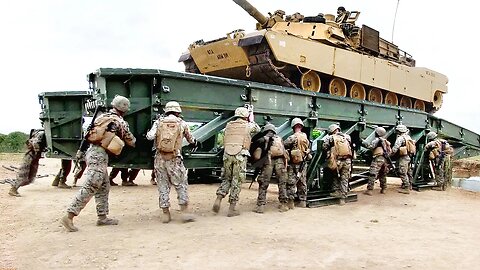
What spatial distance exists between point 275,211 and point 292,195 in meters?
0.43

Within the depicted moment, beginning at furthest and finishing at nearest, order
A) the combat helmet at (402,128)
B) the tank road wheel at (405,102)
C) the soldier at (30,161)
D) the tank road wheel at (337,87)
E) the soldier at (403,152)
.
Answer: the tank road wheel at (405,102) → the tank road wheel at (337,87) → the combat helmet at (402,128) → the soldier at (403,152) → the soldier at (30,161)

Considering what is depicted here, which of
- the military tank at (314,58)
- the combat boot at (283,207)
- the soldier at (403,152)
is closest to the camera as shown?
the combat boot at (283,207)

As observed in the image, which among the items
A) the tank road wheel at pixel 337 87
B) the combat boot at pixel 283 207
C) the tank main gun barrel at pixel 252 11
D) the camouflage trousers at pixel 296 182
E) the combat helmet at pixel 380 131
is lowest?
the combat boot at pixel 283 207

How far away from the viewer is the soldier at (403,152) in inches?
385

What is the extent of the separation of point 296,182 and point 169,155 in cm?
251

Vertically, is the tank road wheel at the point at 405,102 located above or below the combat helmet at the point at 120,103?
above

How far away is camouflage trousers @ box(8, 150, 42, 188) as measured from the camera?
28.5ft

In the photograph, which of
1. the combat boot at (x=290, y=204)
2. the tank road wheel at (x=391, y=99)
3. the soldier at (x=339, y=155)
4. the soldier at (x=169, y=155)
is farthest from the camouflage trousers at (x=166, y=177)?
the tank road wheel at (x=391, y=99)

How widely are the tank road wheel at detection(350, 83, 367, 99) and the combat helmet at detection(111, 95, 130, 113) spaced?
9643 mm

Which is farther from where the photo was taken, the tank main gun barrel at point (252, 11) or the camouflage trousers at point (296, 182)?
the tank main gun barrel at point (252, 11)

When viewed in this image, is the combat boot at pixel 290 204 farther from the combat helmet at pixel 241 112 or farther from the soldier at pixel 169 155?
the soldier at pixel 169 155

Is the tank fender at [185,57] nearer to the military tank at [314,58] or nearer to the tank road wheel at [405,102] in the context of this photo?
the military tank at [314,58]

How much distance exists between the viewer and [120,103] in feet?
18.2

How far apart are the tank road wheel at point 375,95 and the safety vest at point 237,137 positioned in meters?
9.09
